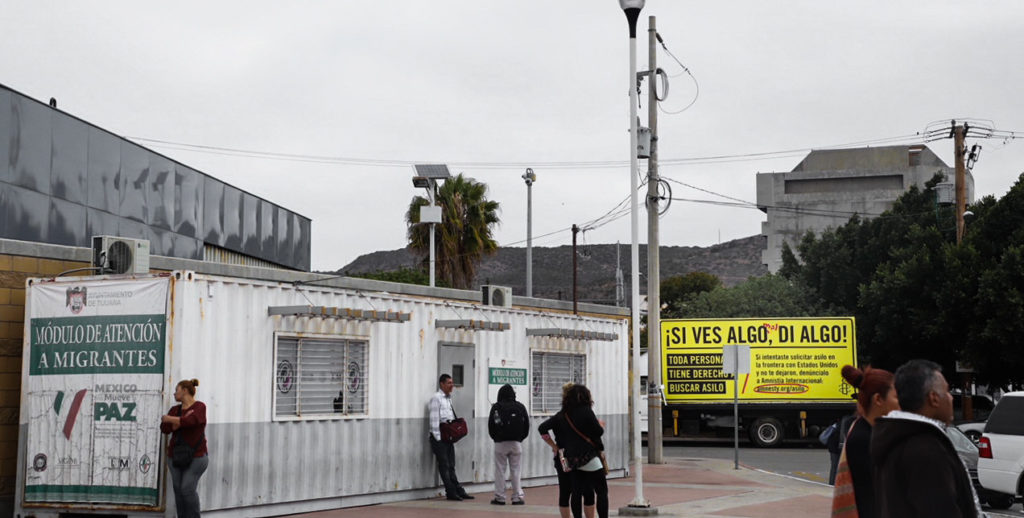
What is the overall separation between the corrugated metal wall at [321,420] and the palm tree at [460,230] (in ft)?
101

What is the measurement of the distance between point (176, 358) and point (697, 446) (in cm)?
2496

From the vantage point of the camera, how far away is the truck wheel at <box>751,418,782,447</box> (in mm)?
34844

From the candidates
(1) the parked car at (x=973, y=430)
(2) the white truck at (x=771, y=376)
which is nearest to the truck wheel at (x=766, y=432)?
(2) the white truck at (x=771, y=376)

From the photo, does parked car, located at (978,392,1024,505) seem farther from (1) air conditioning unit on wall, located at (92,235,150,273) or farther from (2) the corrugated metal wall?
(1) air conditioning unit on wall, located at (92,235,150,273)

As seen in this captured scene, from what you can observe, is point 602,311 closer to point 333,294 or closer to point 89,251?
point 333,294

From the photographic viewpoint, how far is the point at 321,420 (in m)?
16.0

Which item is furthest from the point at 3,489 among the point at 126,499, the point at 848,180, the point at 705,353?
the point at 848,180

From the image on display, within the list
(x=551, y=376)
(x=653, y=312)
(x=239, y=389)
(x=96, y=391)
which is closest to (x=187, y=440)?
(x=239, y=389)

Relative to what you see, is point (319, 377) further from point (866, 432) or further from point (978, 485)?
point (866, 432)

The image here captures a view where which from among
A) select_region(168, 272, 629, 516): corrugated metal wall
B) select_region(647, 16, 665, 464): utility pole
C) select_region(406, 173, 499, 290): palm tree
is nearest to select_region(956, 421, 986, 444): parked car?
select_region(647, 16, 665, 464): utility pole

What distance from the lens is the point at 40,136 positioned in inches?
897

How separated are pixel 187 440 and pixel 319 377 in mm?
3603

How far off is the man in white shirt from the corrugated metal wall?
37 cm

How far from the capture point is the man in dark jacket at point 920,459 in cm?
471
